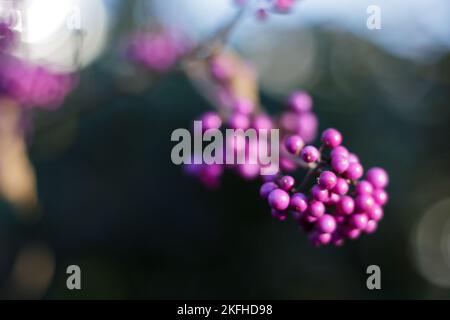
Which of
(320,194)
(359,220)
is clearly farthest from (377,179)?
(320,194)

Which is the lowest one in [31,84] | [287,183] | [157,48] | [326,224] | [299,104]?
[326,224]

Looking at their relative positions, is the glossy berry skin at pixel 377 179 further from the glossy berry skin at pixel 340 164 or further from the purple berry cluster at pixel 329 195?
the glossy berry skin at pixel 340 164

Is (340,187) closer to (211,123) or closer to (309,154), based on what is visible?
(309,154)

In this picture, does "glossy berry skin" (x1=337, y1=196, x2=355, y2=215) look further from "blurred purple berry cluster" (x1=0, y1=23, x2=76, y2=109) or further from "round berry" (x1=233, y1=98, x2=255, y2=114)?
"blurred purple berry cluster" (x1=0, y1=23, x2=76, y2=109)

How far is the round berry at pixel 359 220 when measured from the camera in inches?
50.3

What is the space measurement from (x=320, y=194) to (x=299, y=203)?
63 mm

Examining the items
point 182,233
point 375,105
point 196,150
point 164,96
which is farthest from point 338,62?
point 196,150

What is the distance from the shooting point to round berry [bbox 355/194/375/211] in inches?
50.2

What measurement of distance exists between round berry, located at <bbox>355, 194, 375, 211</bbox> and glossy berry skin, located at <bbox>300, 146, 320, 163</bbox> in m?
0.20

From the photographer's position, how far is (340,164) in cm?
119

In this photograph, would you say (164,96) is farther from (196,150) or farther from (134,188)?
(196,150)

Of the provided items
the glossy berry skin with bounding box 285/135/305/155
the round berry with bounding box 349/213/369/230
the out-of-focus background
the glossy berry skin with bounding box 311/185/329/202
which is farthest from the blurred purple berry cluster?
the round berry with bounding box 349/213/369/230

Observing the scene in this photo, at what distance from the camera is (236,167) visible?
1.54 meters

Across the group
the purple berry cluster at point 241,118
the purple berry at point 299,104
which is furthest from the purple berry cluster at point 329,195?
the purple berry at point 299,104
